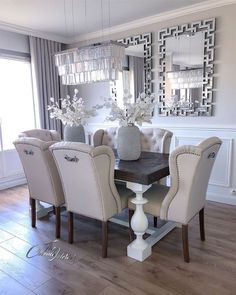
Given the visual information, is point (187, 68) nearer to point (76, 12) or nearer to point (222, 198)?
point (76, 12)

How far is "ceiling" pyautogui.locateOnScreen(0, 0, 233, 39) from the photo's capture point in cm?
325

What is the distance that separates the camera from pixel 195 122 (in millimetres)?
3676

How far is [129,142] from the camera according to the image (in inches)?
99.7

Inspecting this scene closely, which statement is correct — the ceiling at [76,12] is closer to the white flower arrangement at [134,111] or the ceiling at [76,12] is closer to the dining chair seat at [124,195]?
the white flower arrangement at [134,111]

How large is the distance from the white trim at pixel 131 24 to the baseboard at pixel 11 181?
2.37m

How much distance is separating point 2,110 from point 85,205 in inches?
110

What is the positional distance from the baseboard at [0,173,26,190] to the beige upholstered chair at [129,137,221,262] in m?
2.92

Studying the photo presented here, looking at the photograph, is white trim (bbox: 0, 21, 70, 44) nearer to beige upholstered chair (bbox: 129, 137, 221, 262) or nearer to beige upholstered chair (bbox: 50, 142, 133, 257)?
beige upholstered chair (bbox: 50, 142, 133, 257)

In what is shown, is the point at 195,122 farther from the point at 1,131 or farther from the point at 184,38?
the point at 1,131

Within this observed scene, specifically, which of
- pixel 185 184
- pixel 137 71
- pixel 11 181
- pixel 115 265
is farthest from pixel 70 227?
pixel 137 71

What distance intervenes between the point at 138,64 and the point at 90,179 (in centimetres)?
261

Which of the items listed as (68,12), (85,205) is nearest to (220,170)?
(85,205)

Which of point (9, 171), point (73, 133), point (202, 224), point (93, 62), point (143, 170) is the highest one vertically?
point (93, 62)

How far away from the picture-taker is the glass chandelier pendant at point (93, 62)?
2.64 metres
